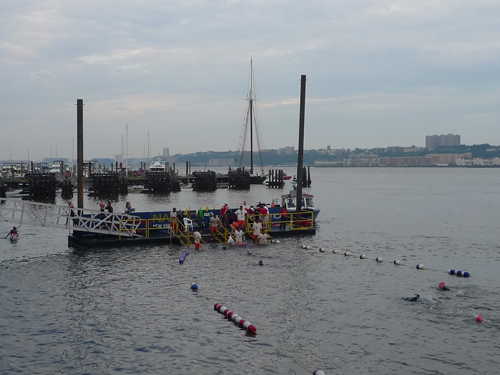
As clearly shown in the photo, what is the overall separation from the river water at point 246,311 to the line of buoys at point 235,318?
0.22 metres

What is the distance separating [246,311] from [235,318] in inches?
46.2

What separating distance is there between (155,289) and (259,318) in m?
5.09

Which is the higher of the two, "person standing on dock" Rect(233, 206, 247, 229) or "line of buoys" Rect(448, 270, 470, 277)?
"person standing on dock" Rect(233, 206, 247, 229)

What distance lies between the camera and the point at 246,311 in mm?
16781

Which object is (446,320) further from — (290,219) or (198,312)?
(290,219)

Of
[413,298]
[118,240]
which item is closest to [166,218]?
[118,240]

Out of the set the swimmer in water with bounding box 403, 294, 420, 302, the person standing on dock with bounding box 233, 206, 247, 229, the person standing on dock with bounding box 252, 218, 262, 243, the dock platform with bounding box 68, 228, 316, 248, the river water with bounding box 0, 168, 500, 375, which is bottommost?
the river water with bounding box 0, 168, 500, 375

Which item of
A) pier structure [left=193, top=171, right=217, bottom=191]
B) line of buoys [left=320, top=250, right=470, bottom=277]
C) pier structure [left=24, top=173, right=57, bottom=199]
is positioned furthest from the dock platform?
pier structure [left=193, top=171, right=217, bottom=191]

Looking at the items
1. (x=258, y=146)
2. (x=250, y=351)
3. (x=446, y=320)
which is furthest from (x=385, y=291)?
(x=258, y=146)

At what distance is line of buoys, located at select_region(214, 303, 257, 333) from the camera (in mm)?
14904

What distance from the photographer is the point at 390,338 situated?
47.5ft

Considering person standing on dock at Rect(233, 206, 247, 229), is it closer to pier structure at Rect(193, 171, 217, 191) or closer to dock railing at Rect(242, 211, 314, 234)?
dock railing at Rect(242, 211, 314, 234)

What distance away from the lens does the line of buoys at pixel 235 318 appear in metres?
14.9

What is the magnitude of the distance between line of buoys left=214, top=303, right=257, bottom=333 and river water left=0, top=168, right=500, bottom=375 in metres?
0.22
